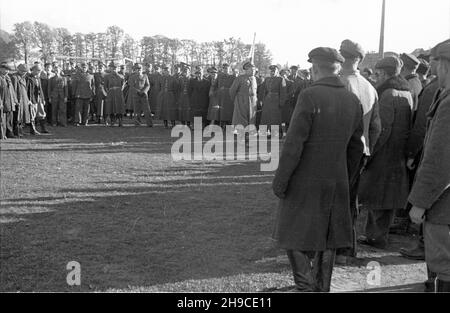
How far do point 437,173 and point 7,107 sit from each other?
12.0 m

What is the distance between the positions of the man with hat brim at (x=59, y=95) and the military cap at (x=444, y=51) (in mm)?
14617

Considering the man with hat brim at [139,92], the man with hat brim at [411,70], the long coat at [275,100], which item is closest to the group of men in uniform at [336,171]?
the man with hat brim at [411,70]

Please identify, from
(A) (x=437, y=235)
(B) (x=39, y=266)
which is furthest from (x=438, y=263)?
(B) (x=39, y=266)

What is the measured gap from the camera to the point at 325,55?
3.87 metres

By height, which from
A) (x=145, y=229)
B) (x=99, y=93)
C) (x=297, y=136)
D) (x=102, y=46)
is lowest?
(x=145, y=229)

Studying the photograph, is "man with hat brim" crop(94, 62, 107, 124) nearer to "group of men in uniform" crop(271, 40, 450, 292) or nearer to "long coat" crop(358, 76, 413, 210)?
"long coat" crop(358, 76, 413, 210)

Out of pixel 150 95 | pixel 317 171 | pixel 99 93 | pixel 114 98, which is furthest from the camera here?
pixel 150 95

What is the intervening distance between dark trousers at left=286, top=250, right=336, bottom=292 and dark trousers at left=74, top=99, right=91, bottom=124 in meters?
14.4

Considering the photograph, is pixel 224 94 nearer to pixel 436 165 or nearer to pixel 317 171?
pixel 317 171

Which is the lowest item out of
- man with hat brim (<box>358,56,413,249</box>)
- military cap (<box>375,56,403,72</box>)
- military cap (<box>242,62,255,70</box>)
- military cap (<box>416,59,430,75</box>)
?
man with hat brim (<box>358,56,413,249</box>)

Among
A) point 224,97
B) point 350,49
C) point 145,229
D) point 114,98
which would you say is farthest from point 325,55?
point 114,98

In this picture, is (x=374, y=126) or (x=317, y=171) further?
(x=374, y=126)

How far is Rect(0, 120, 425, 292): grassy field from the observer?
14.7 feet

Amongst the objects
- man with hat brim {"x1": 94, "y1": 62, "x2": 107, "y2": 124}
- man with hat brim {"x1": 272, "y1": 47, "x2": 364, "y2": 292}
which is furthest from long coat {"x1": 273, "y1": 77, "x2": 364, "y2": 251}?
man with hat brim {"x1": 94, "y1": 62, "x2": 107, "y2": 124}
